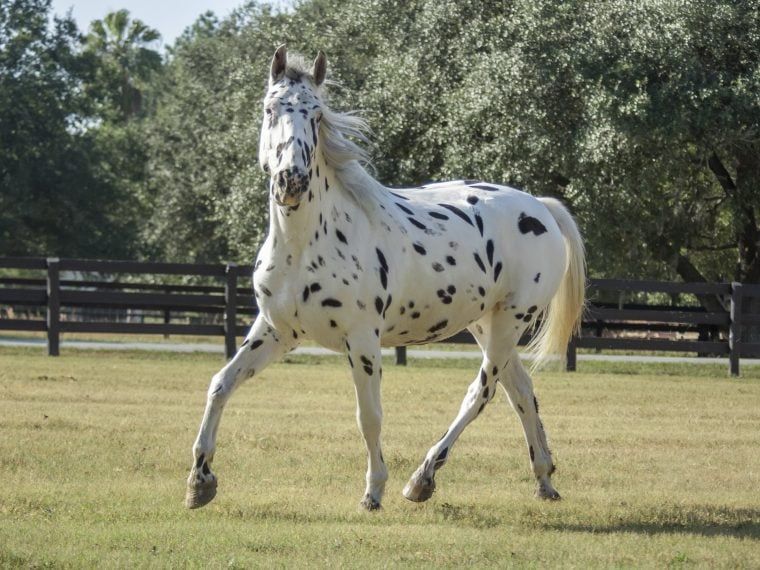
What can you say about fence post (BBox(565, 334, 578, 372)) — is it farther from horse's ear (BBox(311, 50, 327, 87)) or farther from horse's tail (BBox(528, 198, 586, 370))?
horse's ear (BBox(311, 50, 327, 87))

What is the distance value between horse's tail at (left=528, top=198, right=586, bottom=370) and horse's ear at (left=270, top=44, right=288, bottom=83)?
2622 mm

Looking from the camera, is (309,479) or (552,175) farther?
(552,175)

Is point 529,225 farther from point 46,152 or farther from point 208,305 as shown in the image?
point 46,152

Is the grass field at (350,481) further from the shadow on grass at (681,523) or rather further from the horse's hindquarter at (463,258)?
the horse's hindquarter at (463,258)

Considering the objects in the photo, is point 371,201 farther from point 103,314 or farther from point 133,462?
point 103,314

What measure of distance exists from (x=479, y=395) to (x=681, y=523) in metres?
1.46

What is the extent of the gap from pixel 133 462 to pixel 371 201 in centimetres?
296

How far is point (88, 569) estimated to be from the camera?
550 centimetres

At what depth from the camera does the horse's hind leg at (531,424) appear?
799cm

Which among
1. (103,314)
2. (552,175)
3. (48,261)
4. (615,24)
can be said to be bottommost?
(103,314)

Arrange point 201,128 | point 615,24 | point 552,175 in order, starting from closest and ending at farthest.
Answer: point 615,24 → point 552,175 → point 201,128

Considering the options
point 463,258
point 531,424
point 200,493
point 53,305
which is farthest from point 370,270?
point 53,305

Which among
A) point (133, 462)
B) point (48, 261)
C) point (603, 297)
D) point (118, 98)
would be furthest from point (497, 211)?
point (118, 98)

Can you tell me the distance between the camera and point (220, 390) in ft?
23.5
